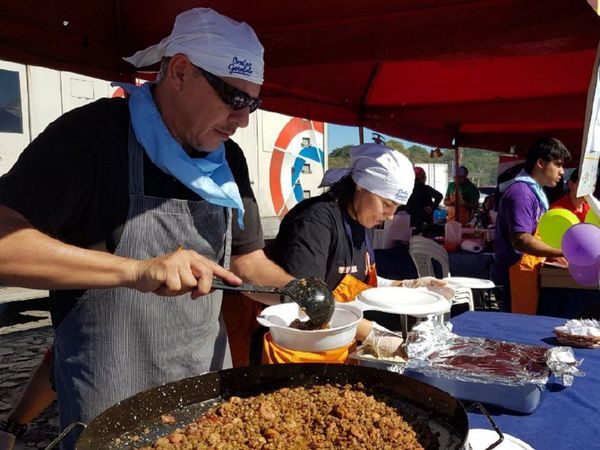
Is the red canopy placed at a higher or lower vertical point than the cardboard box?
higher

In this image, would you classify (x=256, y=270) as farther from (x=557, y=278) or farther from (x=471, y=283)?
(x=557, y=278)

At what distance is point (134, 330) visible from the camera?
4.46 ft

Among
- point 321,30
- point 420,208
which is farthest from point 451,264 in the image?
point 321,30

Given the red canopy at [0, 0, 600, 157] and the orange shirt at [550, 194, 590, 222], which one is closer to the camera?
the red canopy at [0, 0, 600, 157]

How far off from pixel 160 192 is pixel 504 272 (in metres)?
3.04


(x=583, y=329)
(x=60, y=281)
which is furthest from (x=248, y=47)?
(x=583, y=329)

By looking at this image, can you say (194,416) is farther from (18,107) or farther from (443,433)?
(18,107)

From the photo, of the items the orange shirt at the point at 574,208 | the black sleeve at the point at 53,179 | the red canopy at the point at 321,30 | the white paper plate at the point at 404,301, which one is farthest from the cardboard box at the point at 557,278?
the black sleeve at the point at 53,179

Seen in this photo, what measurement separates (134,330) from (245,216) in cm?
55

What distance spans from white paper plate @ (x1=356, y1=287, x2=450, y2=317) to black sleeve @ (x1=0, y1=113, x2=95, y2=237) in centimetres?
93

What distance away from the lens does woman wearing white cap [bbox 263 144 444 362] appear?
86.0 inches

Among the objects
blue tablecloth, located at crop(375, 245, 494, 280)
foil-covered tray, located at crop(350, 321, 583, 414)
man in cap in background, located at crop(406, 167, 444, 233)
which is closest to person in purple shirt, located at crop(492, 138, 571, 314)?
blue tablecloth, located at crop(375, 245, 494, 280)

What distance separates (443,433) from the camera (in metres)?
1.01

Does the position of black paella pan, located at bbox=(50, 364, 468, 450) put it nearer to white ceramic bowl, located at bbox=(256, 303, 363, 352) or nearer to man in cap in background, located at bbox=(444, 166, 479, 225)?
white ceramic bowl, located at bbox=(256, 303, 363, 352)
